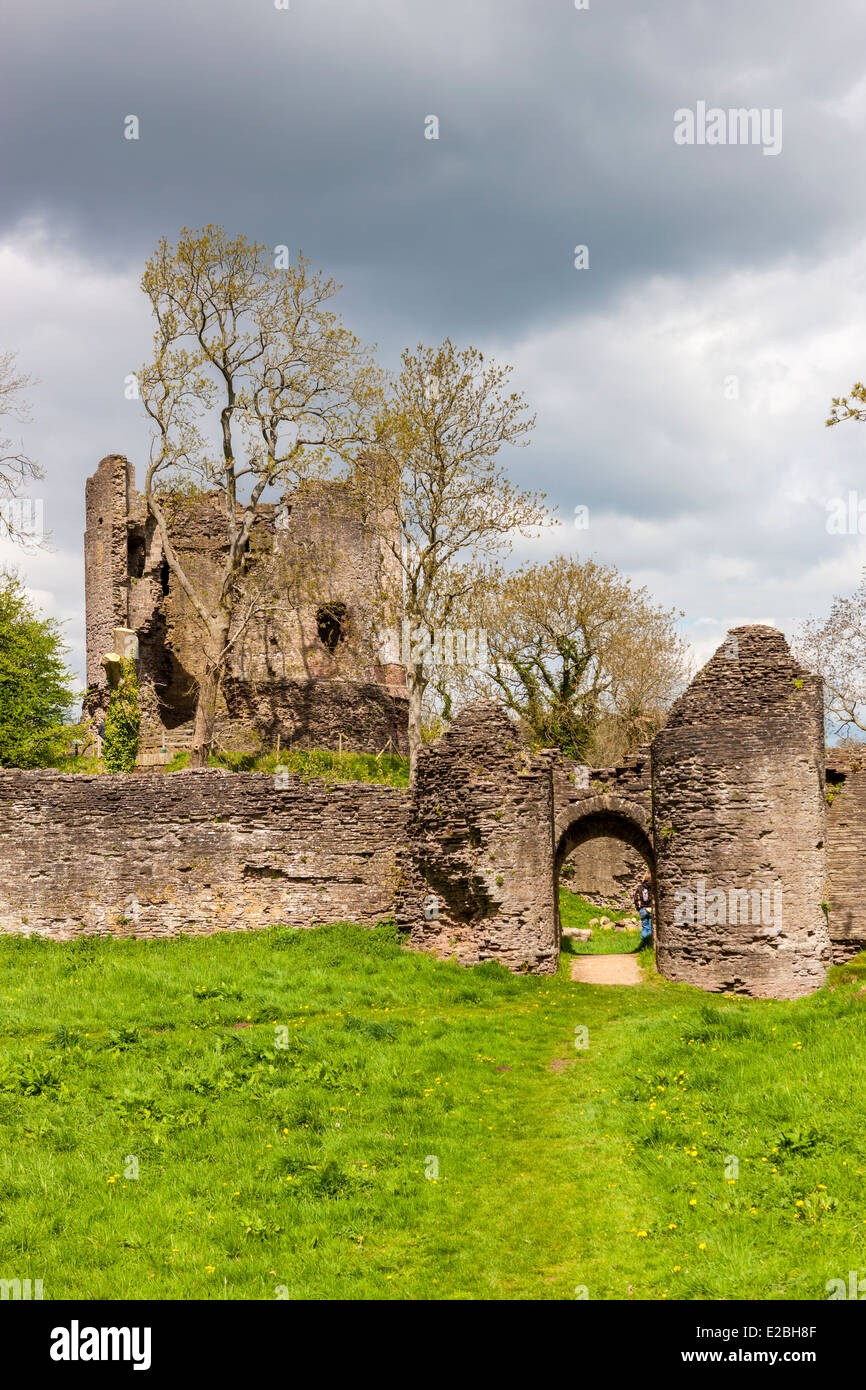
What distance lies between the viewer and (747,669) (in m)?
19.2

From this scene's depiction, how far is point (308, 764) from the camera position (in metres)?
28.3

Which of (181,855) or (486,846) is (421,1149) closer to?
(486,846)

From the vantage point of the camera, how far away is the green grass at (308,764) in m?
28.4

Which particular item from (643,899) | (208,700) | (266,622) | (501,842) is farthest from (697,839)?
(266,622)

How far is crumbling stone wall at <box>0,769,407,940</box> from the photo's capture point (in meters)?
19.3

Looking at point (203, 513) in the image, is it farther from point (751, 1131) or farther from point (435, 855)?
point (751, 1131)

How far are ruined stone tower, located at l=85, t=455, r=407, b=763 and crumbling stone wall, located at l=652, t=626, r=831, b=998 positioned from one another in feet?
42.0

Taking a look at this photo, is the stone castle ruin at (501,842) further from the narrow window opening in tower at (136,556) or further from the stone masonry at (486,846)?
the narrow window opening in tower at (136,556)

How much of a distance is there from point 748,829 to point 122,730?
19117 mm

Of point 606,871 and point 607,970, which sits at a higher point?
point 606,871

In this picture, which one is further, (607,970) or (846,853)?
(846,853)

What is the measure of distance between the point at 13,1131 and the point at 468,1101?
4.69 metres

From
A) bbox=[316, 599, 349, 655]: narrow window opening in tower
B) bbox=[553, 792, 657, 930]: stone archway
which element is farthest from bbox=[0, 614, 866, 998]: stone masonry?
bbox=[316, 599, 349, 655]: narrow window opening in tower
